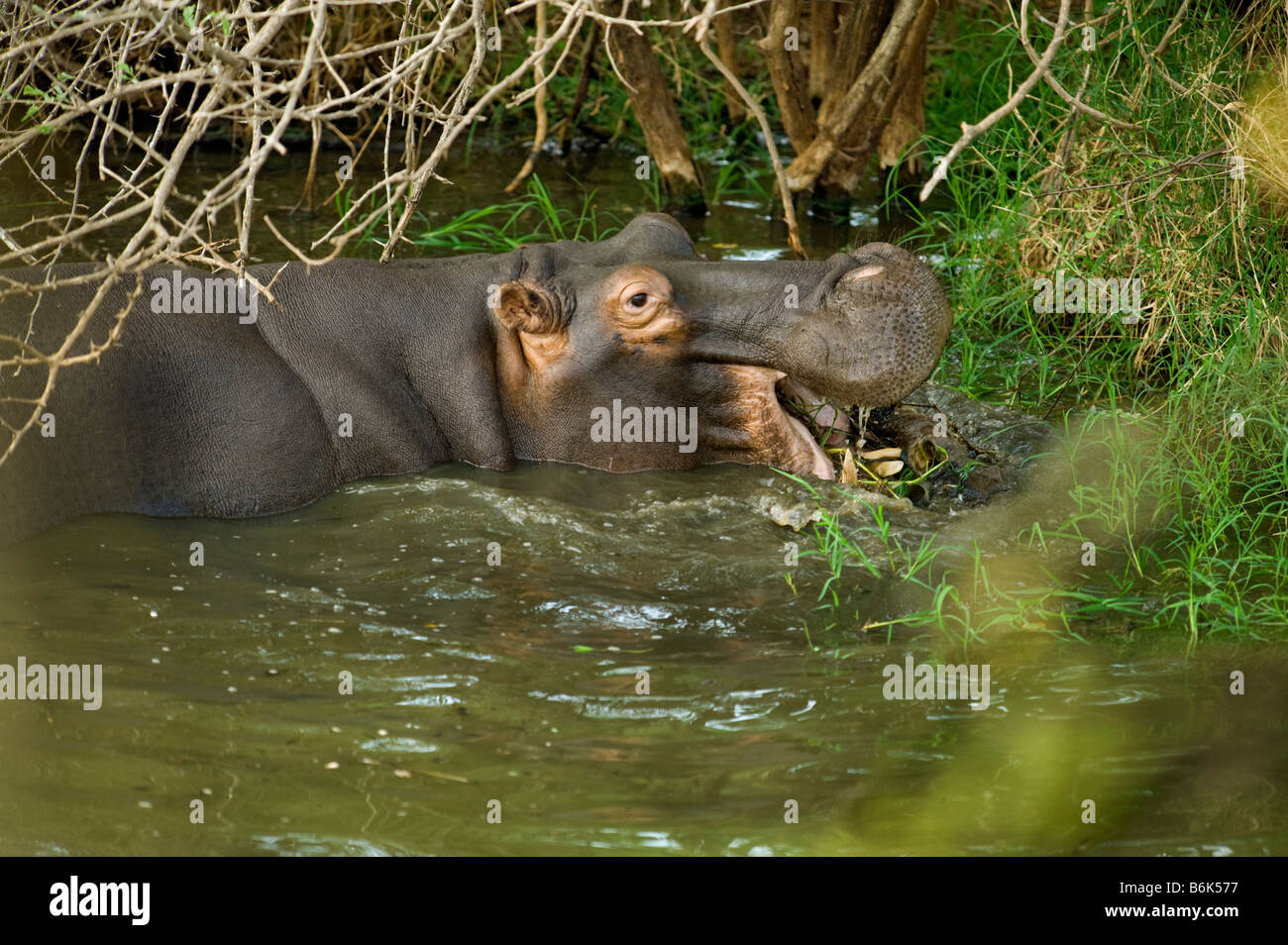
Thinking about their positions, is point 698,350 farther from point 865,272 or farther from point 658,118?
point 658,118

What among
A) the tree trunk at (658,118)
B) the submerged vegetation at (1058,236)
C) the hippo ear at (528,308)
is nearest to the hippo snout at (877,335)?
the submerged vegetation at (1058,236)

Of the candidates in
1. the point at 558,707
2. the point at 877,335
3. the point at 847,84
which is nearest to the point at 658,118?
the point at 847,84

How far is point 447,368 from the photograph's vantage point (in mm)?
5195

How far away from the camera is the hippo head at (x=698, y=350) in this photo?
4.91m

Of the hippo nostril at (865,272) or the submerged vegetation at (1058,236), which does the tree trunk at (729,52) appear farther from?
the hippo nostril at (865,272)

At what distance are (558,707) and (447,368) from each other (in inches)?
68.7

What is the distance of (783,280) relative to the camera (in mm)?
5047

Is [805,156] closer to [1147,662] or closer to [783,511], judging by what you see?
[783,511]

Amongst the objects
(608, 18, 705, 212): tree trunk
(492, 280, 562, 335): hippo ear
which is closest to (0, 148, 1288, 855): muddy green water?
(492, 280, 562, 335): hippo ear

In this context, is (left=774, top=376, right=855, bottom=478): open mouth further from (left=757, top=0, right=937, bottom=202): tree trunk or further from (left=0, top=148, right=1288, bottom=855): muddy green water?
(left=757, top=0, right=937, bottom=202): tree trunk

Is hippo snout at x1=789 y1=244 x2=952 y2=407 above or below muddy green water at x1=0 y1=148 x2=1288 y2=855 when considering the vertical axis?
above

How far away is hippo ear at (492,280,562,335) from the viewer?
5.03 metres
